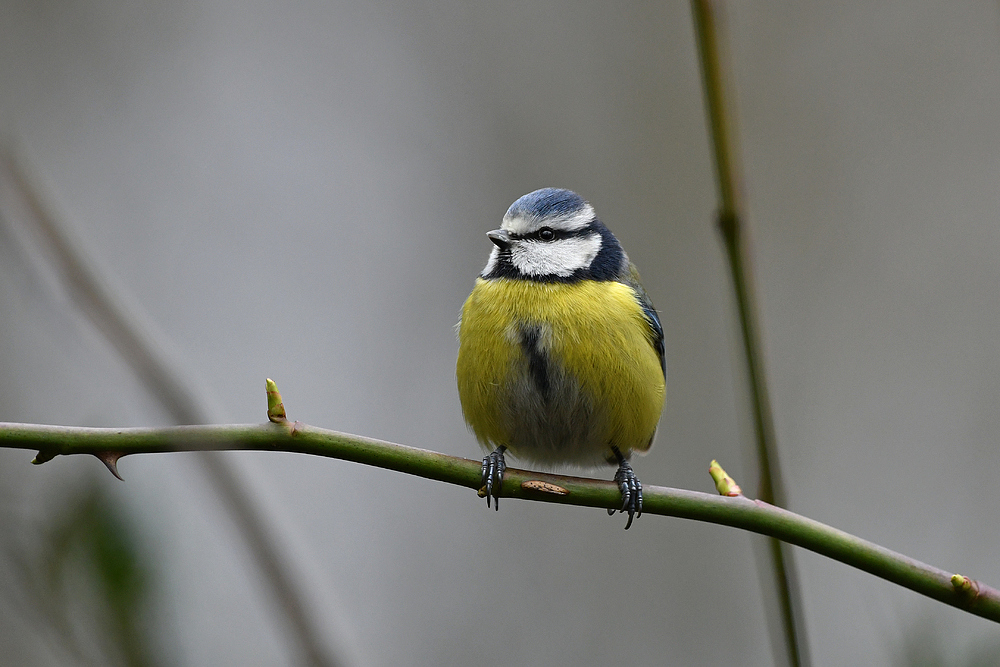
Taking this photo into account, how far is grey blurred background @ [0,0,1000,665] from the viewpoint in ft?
15.8

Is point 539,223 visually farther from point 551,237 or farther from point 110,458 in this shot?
point 110,458

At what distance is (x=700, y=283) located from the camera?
5762 mm

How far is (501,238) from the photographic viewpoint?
2.76 metres

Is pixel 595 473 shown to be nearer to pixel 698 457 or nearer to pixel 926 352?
pixel 698 457

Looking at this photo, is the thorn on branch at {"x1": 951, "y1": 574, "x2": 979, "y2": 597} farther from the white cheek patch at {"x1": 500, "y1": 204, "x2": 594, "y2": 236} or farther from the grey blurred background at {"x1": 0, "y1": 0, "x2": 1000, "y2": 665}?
the grey blurred background at {"x1": 0, "y1": 0, "x2": 1000, "y2": 665}

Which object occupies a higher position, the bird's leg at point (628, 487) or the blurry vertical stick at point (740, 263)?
the blurry vertical stick at point (740, 263)

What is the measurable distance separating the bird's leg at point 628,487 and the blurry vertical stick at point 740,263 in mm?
281

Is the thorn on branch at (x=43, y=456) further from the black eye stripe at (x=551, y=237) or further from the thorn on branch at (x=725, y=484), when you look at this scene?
the black eye stripe at (x=551, y=237)

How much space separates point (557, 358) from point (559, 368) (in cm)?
3

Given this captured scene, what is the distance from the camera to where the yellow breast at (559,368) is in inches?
96.7

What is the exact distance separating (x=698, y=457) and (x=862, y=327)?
135 cm

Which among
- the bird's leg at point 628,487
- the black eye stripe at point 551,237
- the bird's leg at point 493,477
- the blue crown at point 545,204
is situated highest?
the blue crown at point 545,204

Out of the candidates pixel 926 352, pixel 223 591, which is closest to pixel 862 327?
pixel 926 352

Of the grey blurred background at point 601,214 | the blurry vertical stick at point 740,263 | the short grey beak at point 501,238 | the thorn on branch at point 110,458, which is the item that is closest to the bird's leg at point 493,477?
the blurry vertical stick at point 740,263
